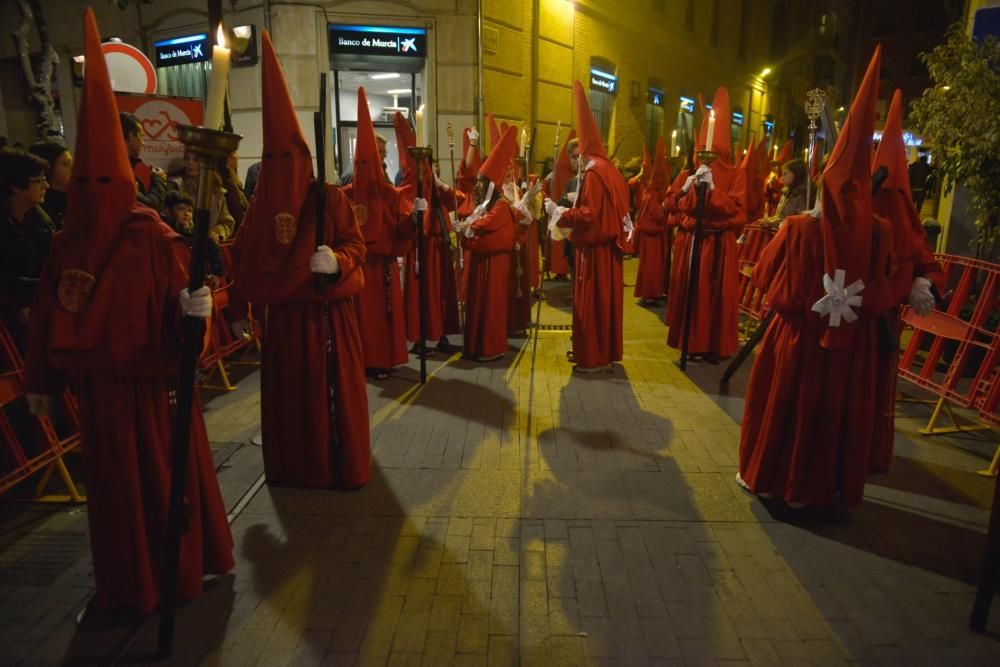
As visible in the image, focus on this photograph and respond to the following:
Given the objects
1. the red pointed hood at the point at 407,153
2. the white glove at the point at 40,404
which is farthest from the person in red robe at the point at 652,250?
the white glove at the point at 40,404

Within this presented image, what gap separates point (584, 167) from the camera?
6.52 metres

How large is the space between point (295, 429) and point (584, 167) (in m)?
4.07

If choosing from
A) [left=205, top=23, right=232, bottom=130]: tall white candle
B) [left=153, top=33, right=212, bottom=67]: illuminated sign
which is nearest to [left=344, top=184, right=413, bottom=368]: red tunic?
[left=205, top=23, right=232, bottom=130]: tall white candle

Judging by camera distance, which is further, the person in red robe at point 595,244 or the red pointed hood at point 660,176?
the red pointed hood at point 660,176

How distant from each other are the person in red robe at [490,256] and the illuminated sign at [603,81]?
11470 mm

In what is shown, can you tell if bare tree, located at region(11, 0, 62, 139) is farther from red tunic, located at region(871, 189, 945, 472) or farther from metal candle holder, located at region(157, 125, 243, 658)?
red tunic, located at region(871, 189, 945, 472)

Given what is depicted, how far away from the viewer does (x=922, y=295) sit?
3908mm

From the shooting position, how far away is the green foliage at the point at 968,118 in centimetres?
646

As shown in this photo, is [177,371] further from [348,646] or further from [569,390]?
[569,390]

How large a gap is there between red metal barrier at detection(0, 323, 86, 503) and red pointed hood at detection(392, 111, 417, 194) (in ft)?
12.9

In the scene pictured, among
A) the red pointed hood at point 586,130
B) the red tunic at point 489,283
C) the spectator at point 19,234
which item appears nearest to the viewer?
the spectator at point 19,234

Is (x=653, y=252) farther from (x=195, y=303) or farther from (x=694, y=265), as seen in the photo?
(x=195, y=303)

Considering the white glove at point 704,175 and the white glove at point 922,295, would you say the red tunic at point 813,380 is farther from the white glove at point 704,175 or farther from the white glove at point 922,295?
the white glove at point 704,175

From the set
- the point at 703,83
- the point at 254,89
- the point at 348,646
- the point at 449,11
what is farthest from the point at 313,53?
the point at 703,83
